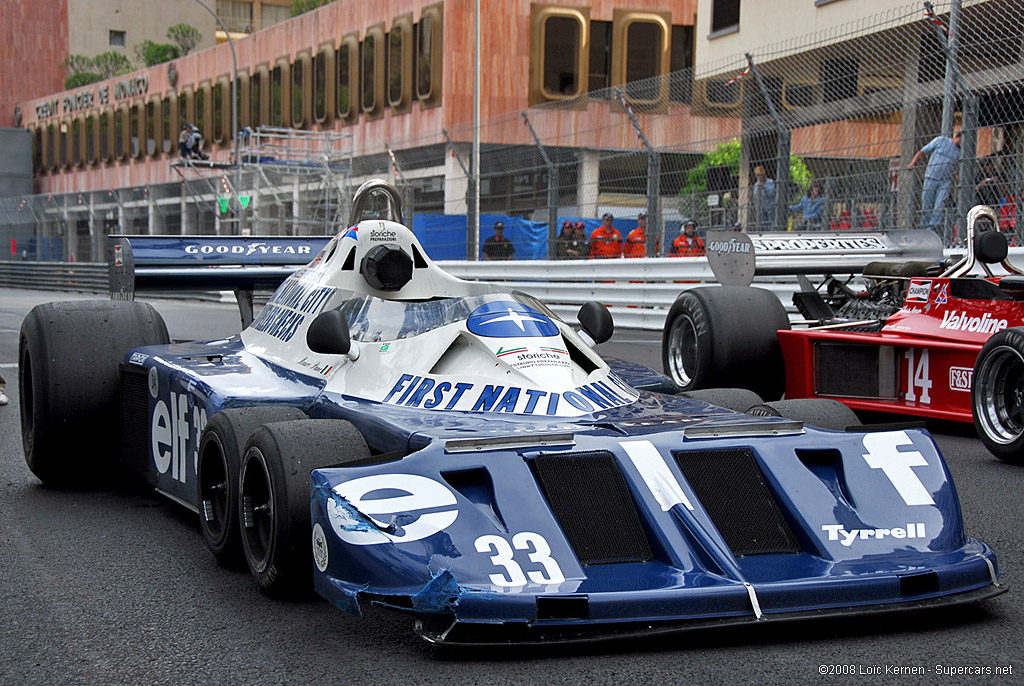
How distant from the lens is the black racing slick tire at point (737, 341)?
856 cm

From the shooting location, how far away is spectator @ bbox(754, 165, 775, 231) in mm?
14047

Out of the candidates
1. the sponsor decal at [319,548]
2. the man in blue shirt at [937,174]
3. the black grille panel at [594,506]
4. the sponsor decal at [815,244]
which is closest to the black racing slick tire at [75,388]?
the sponsor decal at [319,548]

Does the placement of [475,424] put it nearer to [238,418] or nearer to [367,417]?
[367,417]

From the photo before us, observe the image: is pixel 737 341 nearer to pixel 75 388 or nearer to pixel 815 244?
pixel 815 244

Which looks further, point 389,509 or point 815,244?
point 815,244

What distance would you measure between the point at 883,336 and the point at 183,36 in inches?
2911

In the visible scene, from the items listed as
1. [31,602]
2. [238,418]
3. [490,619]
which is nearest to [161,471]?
[238,418]

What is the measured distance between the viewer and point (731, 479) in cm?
406

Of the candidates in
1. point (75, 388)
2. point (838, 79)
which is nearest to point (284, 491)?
point (75, 388)

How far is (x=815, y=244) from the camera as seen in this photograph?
966 centimetres

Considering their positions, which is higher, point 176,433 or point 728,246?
point 728,246

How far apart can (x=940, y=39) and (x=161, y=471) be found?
8883 mm

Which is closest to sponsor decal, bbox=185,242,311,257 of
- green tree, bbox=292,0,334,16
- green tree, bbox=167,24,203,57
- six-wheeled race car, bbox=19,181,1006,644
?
six-wheeled race car, bbox=19,181,1006,644

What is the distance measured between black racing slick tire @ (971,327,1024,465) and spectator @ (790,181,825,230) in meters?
6.40
